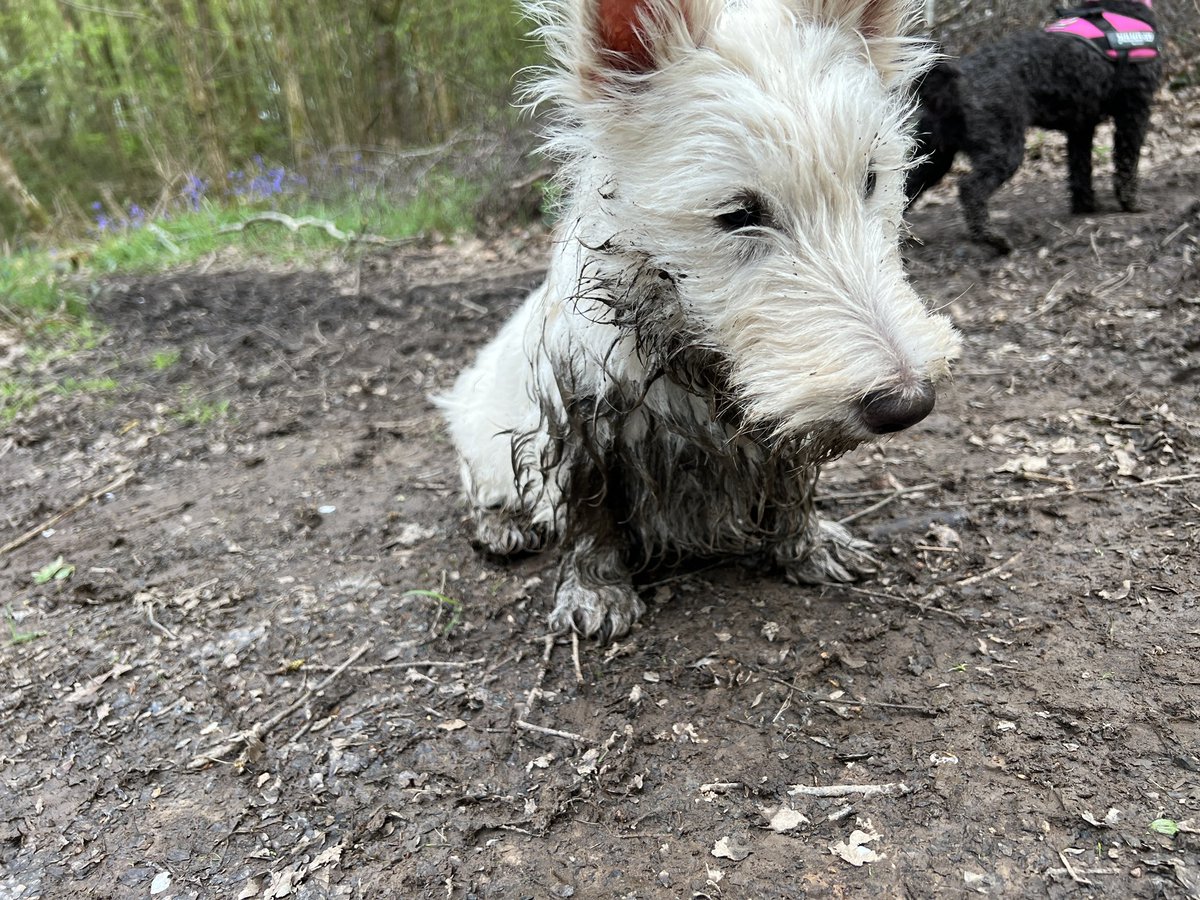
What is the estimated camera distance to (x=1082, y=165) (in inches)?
225

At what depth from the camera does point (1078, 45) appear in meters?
5.33

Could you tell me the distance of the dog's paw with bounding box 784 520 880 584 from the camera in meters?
2.79

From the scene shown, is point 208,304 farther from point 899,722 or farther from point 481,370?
point 899,722

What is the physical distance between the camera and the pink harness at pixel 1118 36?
535 centimetres

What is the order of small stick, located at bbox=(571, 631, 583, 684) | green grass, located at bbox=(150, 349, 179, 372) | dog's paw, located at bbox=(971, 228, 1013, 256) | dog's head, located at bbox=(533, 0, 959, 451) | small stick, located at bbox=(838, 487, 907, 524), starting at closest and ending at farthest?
1. dog's head, located at bbox=(533, 0, 959, 451)
2. small stick, located at bbox=(571, 631, 583, 684)
3. small stick, located at bbox=(838, 487, 907, 524)
4. dog's paw, located at bbox=(971, 228, 1013, 256)
5. green grass, located at bbox=(150, 349, 179, 372)

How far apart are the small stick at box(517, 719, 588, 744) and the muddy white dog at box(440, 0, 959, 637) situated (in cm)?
80

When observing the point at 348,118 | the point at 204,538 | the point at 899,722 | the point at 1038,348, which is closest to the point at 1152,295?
the point at 1038,348

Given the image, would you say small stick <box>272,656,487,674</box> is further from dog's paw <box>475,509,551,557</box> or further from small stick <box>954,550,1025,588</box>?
small stick <box>954,550,1025,588</box>

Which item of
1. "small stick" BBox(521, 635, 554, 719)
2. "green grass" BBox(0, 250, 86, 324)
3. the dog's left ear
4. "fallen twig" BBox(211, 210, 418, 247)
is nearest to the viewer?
the dog's left ear

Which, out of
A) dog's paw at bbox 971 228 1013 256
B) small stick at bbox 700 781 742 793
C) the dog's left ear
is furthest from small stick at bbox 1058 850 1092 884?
dog's paw at bbox 971 228 1013 256

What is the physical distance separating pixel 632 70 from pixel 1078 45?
4.98m

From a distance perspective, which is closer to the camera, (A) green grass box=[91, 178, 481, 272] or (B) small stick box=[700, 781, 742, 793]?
(B) small stick box=[700, 781, 742, 793]

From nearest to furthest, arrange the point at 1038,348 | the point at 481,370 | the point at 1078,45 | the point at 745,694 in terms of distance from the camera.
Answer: the point at 745,694, the point at 481,370, the point at 1038,348, the point at 1078,45

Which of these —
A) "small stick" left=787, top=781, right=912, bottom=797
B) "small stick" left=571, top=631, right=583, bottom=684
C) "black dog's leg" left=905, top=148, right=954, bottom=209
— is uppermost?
"black dog's leg" left=905, top=148, right=954, bottom=209
